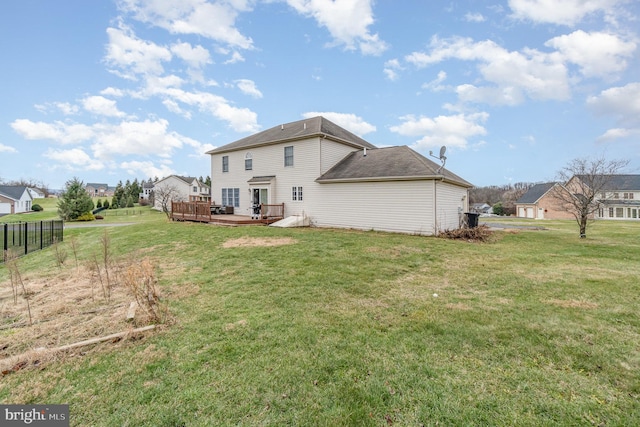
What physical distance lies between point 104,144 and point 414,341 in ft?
128

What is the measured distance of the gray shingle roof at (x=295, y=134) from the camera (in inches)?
682

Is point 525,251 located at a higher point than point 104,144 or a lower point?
lower

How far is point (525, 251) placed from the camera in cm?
986

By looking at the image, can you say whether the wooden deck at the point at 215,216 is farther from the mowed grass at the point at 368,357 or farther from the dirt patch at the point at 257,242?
the mowed grass at the point at 368,357

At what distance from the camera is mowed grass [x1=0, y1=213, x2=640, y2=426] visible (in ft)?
7.84

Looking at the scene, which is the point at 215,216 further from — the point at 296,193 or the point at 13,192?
the point at 13,192

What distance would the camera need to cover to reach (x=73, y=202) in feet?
98.9

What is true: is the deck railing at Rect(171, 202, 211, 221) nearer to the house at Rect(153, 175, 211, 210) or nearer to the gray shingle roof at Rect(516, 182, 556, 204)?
the house at Rect(153, 175, 211, 210)

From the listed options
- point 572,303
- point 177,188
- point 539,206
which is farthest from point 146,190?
point 539,206

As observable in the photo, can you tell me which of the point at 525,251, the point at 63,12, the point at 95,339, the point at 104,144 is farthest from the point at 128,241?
the point at 104,144

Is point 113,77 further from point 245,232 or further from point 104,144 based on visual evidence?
point 104,144
